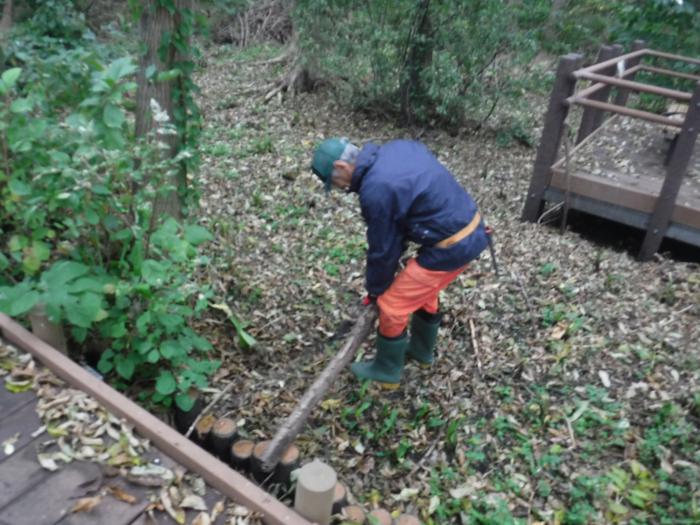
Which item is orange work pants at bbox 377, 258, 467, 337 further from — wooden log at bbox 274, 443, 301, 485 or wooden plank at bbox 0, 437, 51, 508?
wooden plank at bbox 0, 437, 51, 508

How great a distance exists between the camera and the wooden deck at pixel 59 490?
2.23 meters

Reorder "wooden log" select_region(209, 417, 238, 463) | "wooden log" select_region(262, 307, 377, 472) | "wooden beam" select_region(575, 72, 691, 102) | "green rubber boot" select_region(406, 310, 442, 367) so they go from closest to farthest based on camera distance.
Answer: "wooden log" select_region(262, 307, 377, 472) < "wooden log" select_region(209, 417, 238, 463) < "green rubber boot" select_region(406, 310, 442, 367) < "wooden beam" select_region(575, 72, 691, 102)

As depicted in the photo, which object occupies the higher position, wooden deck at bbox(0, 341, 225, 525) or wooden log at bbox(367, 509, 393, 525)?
wooden deck at bbox(0, 341, 225, 525)

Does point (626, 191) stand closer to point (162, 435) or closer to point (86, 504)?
point (162, 435)

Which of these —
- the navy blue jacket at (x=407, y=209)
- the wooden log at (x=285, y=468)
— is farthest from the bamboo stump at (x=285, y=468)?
the navy blue jacket at (x=407, y=209)

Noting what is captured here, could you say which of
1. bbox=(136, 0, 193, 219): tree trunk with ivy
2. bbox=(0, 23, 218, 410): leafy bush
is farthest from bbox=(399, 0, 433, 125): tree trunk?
bbox=(0, 23, 218, 410): leafy bush

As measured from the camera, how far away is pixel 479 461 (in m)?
3.47

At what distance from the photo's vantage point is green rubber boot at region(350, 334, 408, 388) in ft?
11.8

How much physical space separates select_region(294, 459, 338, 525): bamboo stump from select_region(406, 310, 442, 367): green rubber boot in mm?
1782

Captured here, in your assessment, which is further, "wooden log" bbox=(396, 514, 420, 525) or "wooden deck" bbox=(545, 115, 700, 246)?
"wooden deck" bbox=(545, 115, 700, 246)

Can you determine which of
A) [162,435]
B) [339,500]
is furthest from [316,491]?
[162,435]

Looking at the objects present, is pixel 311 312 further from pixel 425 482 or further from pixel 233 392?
pixel 425 482

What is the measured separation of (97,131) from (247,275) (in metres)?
2.15

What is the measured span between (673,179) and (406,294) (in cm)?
309
